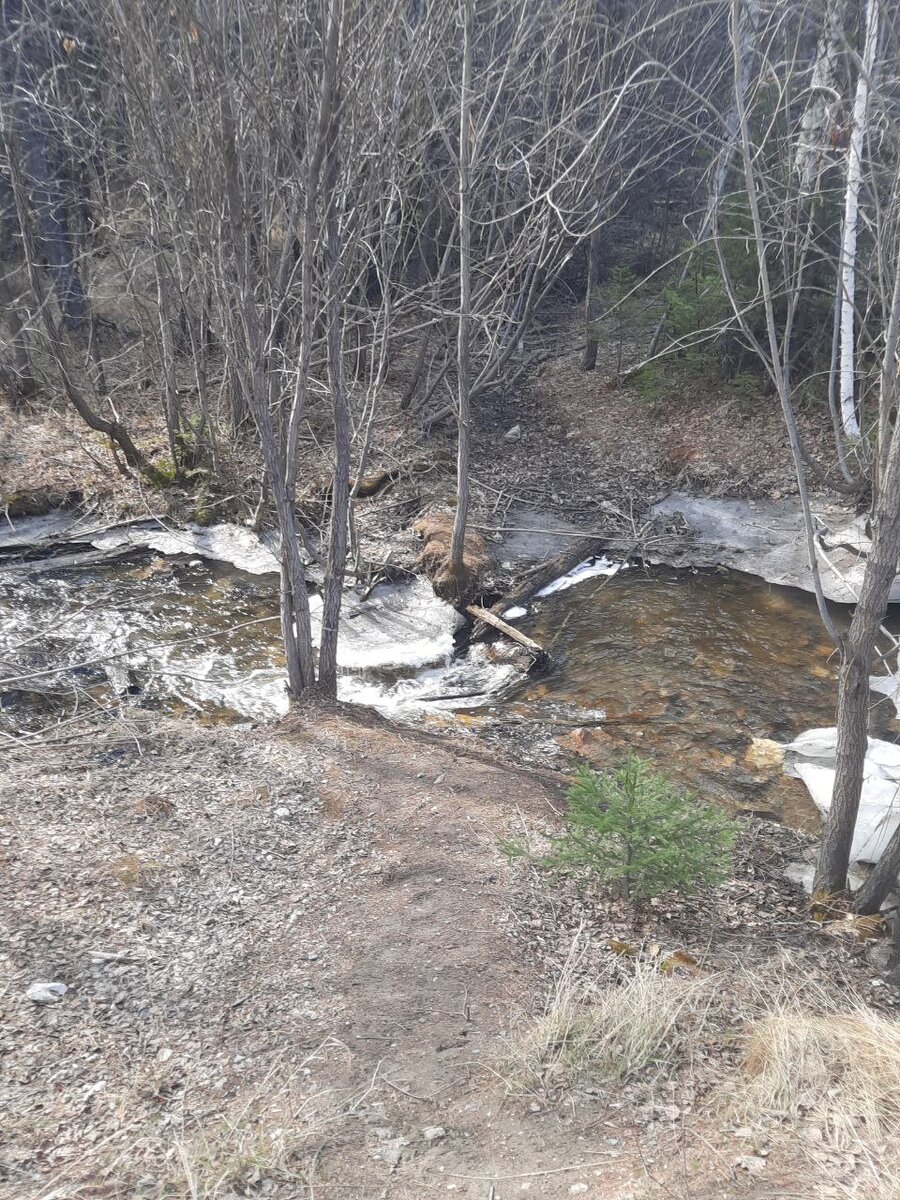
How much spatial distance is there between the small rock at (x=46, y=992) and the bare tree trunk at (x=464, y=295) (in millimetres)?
6006

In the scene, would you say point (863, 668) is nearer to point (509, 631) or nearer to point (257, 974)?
point (257, 974)

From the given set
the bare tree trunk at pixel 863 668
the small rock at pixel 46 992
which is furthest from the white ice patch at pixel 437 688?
the small rock at pixel 46 992

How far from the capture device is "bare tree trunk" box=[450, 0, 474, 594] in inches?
271

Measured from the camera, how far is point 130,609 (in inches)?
336

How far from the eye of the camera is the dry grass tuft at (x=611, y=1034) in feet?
10.1

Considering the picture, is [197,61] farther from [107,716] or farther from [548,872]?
[548,872]

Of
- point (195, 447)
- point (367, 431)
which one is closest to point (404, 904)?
point (367, 431)

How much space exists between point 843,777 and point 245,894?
9.75 ft

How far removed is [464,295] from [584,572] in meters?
3.73

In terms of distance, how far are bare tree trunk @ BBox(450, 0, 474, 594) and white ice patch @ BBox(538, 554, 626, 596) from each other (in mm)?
1109

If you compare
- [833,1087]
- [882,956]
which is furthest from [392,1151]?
[882,956]

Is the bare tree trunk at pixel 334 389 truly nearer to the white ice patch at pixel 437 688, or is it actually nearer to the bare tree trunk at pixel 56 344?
the white ice patch at pixel 437 688

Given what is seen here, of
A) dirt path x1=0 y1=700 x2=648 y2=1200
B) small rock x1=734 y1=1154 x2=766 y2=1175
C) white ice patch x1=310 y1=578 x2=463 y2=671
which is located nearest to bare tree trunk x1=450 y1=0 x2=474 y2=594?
white ice patch x1=310 y1=578 x2=463 y2=671

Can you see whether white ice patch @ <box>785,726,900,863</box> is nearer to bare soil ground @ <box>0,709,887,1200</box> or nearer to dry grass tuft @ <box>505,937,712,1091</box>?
bare soil ground @ <box>0,709,887,1200</box>
